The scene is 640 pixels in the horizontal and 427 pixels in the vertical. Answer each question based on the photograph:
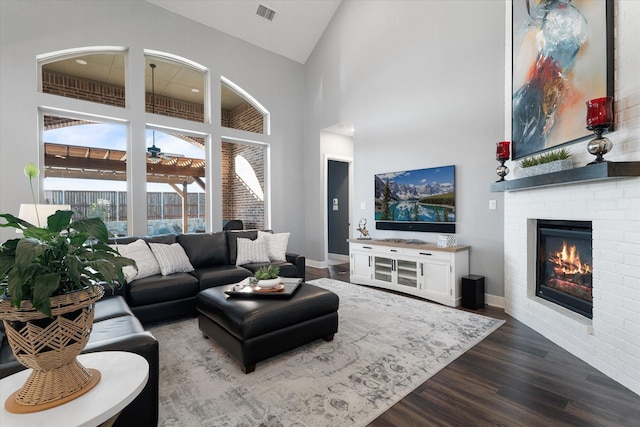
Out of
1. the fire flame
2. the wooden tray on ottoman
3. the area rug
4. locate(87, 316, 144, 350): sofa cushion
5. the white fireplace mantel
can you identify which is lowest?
the area rug

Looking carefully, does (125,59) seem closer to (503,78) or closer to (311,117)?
(311,117)

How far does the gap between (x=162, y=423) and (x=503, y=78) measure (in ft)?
15.3

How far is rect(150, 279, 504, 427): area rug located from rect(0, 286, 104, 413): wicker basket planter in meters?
0.99

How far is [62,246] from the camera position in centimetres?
98

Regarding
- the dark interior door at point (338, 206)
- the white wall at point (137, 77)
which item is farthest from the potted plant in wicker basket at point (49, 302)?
the dark interior door at point (338, 206)

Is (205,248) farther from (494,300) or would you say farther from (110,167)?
(494,300)

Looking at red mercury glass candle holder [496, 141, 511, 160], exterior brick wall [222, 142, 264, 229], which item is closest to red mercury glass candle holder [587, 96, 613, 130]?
red mercury glass candle holder [496, 141, 511, 160]

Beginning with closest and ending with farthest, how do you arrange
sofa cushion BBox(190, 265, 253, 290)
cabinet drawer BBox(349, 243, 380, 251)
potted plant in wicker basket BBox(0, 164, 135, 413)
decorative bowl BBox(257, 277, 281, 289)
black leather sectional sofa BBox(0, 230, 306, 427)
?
potted plant in wicker basket BBox(0, 164, 135, 413) < black leather sectional sofa BBox(0, 230, 306, 427) < decorative bowl BBox(257, 277, 281, 289) < sofa cushion BBox(190, 265, 253, 290) < cabinet drawer BBox(349, 243, 380, 251)

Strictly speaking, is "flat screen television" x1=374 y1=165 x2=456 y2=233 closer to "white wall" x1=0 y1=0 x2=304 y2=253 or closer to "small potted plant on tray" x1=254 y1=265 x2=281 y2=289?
"white wall" x1=0 y1=0 x2=304 y2=253

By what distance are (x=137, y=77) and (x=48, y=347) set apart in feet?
16.0

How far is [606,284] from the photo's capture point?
228 centimetres

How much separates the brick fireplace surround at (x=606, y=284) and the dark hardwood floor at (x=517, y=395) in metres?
0.13

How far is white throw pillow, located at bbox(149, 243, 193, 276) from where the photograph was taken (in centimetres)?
360

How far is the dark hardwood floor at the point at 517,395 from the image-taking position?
177 cm
